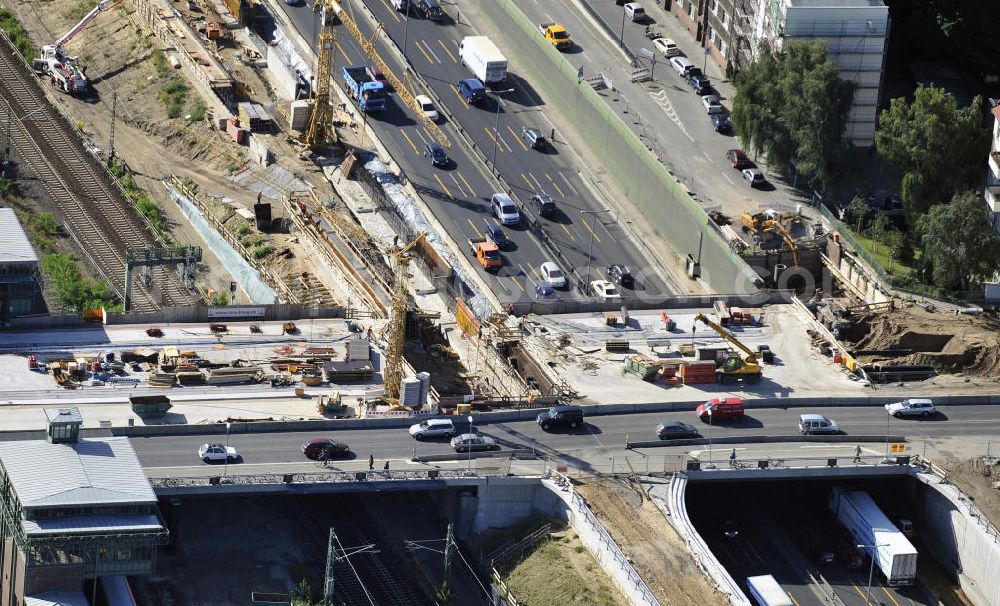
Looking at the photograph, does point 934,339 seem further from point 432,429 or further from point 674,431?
point 432,429

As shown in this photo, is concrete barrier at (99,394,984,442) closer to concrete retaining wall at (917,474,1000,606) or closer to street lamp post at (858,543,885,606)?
concrete retaining wall at (917,474,1000,606)

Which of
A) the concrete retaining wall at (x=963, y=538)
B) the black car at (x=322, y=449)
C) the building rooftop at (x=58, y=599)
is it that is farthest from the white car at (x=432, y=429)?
the concrete retaining wall at (x=963, y=538)

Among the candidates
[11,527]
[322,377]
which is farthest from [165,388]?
[11,527]

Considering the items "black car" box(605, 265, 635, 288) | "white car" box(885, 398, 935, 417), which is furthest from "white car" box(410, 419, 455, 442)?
"black car" box(605, 265, 635, 288)

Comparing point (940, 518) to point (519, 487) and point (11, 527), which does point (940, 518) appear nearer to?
point (519, 487)

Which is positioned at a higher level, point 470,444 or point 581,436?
point 470,444

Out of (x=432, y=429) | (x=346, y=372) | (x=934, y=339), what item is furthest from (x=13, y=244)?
(x=934, y=339)

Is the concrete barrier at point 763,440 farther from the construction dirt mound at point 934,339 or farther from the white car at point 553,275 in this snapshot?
the white car at point 553,275
